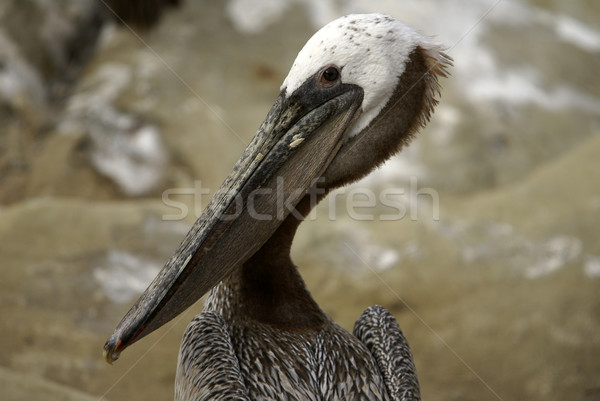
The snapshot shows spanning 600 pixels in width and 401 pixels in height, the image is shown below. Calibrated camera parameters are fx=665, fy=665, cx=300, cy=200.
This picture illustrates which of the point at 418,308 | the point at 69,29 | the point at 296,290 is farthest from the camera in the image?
the point at 69,29

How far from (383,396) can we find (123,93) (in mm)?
5481

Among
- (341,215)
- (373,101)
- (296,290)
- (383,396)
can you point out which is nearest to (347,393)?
(383,396)

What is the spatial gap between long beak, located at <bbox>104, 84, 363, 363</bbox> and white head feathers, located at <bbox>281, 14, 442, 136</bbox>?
0.05 meters

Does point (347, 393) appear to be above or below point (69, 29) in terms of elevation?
below

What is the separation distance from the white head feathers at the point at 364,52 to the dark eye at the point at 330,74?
0.07 ft

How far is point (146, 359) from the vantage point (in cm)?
441

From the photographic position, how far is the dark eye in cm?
235

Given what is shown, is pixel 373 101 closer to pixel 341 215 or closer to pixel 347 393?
pixel 347 393

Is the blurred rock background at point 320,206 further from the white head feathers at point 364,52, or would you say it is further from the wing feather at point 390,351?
the white head feathers at point 364,52

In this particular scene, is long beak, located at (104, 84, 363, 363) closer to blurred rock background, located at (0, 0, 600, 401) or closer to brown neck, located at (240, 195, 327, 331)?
brown neck, located at (240, 195, 327, 331)

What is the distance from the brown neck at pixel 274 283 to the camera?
Answer: 2.55 metres

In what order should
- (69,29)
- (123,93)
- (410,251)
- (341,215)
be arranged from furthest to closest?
(69,29), (123,93), (341,215), (410,251)

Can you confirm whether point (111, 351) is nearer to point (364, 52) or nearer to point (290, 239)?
point (290, 239)

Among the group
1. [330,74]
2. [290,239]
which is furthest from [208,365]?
[330,74]
